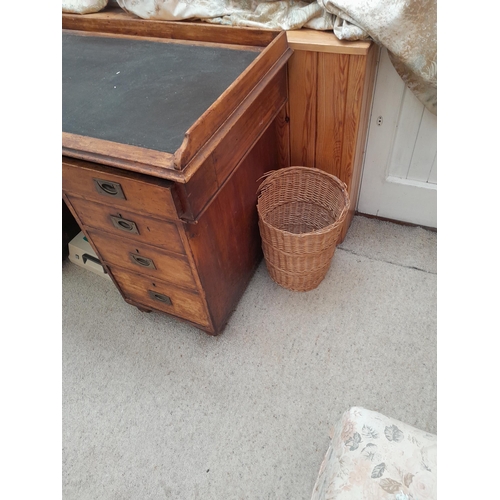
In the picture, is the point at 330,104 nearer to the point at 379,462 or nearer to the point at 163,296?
the point at 163,296

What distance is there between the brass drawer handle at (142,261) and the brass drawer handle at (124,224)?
0.11 meters

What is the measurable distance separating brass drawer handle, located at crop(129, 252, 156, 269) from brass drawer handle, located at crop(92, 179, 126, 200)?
9.4 inches

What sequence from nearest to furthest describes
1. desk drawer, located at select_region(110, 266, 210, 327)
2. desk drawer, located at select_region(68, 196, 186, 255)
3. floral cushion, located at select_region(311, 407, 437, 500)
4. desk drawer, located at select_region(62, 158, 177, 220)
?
floral cushion, located at select_region(311, 407, 437, 500) < desk drawer, located at select_region(62, 158, 177, 220) < desk drawer, located at select_region(68, 196, 186, 255) < desk drawer, located at select_region(110, 266, 210, 327)

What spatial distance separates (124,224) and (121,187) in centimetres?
15

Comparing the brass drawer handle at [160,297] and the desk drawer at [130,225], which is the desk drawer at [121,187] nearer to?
the desk drawer at [130,225]

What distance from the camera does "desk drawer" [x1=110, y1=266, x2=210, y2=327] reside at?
1.19 m

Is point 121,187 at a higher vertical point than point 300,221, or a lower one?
higher


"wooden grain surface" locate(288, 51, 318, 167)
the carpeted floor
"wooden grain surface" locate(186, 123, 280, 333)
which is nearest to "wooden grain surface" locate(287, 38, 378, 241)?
"wooden grain surface" locate(288, 51, 318, 167)

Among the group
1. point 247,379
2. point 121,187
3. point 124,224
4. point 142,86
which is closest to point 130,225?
point 124,224

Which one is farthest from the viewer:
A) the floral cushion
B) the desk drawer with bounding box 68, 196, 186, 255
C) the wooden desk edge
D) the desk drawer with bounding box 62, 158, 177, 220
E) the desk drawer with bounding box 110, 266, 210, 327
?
the desk drawer with bounding box 110, 266, 210, 327

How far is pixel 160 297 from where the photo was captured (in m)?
1.26

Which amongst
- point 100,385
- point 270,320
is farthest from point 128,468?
point 270,320

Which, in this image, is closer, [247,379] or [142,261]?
[142,261]

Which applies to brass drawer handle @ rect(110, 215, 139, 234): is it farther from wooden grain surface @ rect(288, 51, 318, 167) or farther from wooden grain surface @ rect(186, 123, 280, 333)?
wooden grain surface @ rect(288, 51, 318, 167)
